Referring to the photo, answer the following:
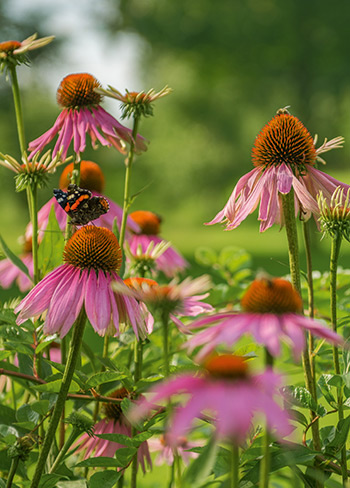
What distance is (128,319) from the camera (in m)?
0.64

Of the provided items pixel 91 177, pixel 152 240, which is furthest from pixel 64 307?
pixel 152 240

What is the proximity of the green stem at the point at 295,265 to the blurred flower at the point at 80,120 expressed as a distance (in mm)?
279

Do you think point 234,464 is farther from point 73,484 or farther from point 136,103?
point 136,103

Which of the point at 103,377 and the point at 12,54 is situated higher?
the point at 12,54

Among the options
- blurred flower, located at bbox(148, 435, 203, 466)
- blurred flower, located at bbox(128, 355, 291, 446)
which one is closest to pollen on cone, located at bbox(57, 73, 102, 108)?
blurred flower, located at bbox(148, 435, 203, 466)

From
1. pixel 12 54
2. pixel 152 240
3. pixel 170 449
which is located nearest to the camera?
pixel 12 54

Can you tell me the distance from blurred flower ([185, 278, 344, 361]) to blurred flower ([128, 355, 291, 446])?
16 mm

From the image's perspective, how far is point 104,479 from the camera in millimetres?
594

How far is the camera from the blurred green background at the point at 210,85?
7148mm

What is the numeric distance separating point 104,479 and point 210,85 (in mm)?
8454

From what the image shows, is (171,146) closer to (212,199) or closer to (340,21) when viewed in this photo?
(212,199)

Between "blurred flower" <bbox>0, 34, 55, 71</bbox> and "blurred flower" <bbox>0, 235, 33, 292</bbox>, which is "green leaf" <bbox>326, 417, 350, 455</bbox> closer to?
"blurred flower" <bbox>0, 34, 55, 71</bbox>

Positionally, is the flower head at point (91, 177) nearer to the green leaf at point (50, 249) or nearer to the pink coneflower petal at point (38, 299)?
the green leaf at point (50, 249)

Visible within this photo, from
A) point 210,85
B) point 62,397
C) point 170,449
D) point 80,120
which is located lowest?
point 170,449
